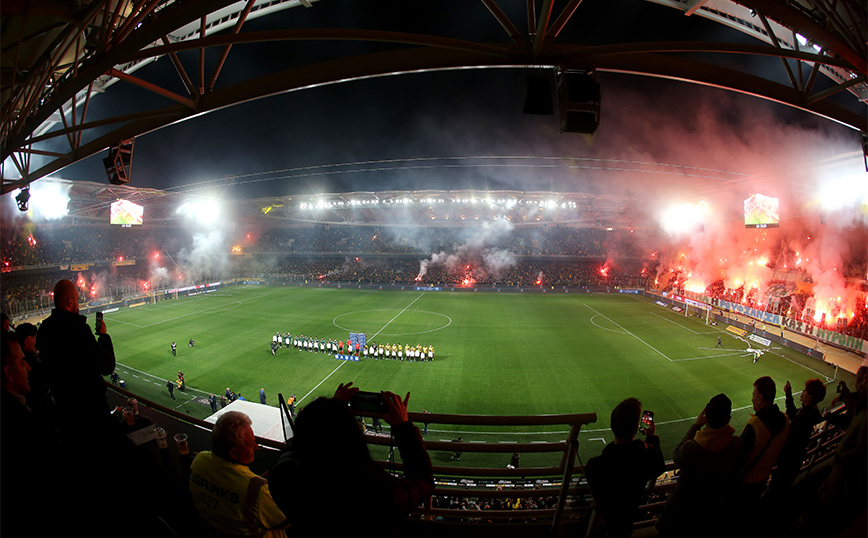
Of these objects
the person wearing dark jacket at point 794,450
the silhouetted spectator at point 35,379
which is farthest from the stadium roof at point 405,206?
the person wearing dark jacket at point 794,450

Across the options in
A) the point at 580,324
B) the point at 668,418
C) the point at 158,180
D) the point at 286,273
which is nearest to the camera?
the point at 668,418

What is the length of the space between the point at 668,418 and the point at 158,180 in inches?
1176

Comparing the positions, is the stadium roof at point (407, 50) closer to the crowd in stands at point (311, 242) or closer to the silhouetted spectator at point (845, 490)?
the silhouetted spectator at point (845, 490)

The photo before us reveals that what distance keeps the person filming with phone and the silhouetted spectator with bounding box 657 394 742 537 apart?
8.42 ft

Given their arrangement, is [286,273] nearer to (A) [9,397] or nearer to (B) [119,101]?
(B) [119,101]

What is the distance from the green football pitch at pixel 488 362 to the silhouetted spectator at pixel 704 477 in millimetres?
7802

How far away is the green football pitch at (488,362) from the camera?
43.0 feet

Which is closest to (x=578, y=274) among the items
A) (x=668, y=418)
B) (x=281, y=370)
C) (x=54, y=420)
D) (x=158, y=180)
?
(x=668, y=418)

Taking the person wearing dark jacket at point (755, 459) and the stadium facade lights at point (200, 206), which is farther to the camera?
the stadium facade lights at point (200, 206)

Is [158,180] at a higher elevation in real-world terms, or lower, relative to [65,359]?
higher

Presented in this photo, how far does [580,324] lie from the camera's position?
2455 centimetres

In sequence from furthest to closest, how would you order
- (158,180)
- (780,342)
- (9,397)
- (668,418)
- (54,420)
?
(158,180)
(780,342)
(668,418)
(54,420)
(9,397)

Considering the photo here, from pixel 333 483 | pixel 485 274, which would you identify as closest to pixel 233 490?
pixel 333 483

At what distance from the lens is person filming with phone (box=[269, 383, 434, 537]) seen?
1326mm
